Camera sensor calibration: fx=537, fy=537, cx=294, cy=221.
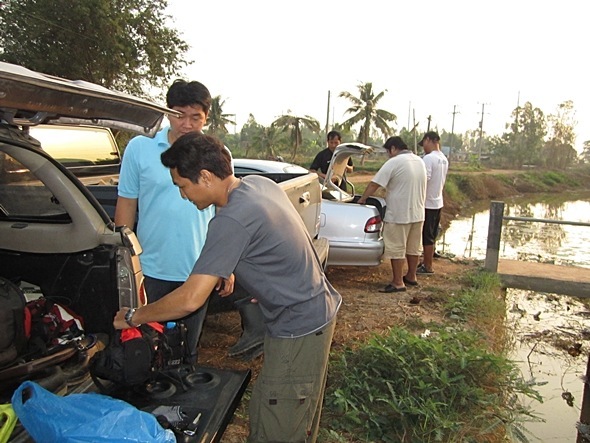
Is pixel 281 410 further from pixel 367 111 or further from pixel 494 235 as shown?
pixel 367 111

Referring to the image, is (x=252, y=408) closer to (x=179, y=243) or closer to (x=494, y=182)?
(x=179, y=243)

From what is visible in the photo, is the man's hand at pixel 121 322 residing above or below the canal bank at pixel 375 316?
above

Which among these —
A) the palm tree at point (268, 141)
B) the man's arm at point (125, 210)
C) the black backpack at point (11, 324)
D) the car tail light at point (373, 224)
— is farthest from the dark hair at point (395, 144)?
the palm tree at point (268, 141)

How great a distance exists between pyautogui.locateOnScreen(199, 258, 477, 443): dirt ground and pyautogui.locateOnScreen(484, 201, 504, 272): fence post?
43 cm

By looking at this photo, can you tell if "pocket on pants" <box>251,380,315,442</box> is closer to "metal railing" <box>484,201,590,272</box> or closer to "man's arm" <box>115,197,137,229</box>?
"man's arm" <box>115,197,137,229</box>

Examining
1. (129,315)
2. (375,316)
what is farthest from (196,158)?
(375,316)

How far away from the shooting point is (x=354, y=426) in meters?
3.40

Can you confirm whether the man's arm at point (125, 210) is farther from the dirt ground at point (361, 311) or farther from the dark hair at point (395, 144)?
the dark hair at point (395, 144)

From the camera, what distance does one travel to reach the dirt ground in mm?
4141

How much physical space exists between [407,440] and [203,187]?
7.19ft

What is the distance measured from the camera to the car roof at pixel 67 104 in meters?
1.78

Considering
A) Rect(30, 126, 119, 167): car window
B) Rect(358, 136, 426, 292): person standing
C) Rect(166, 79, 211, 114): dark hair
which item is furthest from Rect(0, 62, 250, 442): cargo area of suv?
Rect(358, 136, 426, 292): person standing

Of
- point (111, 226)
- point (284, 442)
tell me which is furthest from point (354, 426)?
point (111, 226)

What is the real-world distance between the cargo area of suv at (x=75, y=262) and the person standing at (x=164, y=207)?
0.31m
